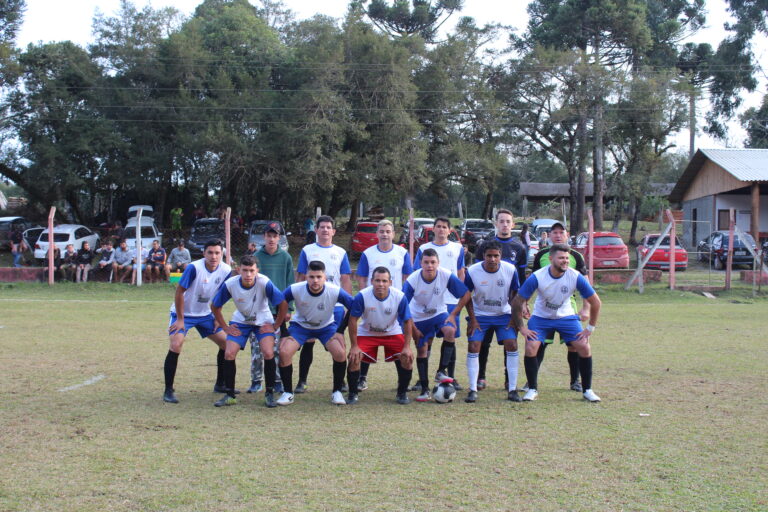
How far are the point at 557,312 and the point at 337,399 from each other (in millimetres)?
2417

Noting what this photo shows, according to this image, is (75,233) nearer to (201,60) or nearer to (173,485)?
(201,60)

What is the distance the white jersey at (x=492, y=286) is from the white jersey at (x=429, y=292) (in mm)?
206

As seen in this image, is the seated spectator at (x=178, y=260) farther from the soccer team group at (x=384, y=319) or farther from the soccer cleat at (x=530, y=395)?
the soccer cleat at (x=530, y=395)

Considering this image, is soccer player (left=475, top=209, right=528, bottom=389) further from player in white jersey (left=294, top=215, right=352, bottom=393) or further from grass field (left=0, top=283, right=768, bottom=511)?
player in white jersey (left=294, top=215, right=352, bottom=393)

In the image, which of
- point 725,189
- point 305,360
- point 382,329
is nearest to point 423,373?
point 382,329

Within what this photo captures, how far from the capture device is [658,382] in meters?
7.87

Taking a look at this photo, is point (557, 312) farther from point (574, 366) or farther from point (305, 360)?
point (305, 360)

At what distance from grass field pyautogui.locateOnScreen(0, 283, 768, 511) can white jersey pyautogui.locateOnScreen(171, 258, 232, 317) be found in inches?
35.3

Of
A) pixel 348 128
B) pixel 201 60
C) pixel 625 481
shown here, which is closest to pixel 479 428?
pixel 625 481

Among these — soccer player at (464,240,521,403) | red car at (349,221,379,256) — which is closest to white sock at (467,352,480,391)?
soccer player at (464,240,521,403)

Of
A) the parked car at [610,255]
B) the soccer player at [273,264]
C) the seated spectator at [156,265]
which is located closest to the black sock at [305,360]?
the soccer player at [273,264]

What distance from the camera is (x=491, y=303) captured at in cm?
742

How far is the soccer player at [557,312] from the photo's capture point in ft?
23.3

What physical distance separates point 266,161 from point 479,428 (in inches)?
977
